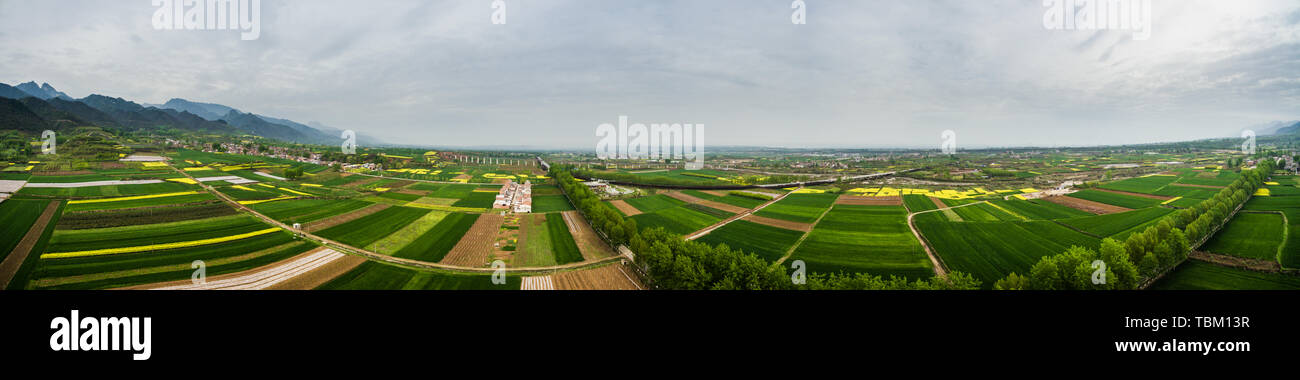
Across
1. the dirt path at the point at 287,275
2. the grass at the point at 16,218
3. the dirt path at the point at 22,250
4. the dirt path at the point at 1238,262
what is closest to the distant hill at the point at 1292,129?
the dirt path at the point at 1238,262

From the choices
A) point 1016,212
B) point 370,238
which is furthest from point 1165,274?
point 370,238

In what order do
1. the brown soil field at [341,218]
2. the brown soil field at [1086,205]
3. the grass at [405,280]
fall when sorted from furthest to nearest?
the brown soil field at [1086,205] < the brown soil field at [341,218] < the grass at [405,280]

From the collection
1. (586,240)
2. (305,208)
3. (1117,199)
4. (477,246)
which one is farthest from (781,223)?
(1117,199)

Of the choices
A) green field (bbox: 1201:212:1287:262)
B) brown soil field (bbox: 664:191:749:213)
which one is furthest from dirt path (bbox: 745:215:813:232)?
green field (bbox: 1201:212:1287:262)

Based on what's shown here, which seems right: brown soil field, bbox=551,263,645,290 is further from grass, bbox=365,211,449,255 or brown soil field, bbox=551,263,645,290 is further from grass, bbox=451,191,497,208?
grass, bbox=451,191,497,208

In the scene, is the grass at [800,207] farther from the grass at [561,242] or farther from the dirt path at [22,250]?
the dirt path at [22,250]
